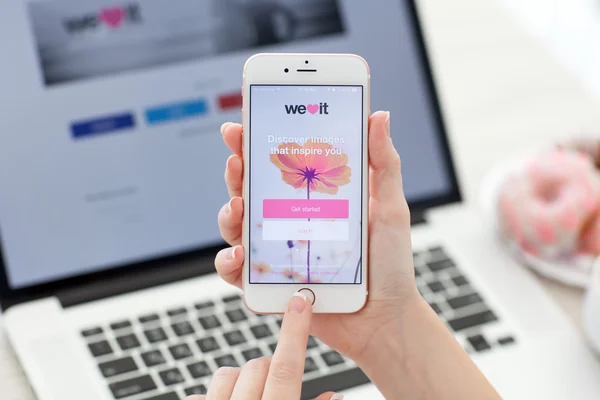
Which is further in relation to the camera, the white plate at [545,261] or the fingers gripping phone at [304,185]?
the white plate at [545,261]

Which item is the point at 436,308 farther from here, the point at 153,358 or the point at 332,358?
the point at 153,358

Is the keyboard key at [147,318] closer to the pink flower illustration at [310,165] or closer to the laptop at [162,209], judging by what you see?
the laptop at [162,209]

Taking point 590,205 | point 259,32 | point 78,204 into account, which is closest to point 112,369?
point 78,204

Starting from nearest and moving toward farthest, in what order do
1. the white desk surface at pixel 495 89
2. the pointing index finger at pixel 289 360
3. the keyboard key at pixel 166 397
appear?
the pointing index finger at pixel 289 360 → the keyboard key at pixel 166 397 → the white desk surface at pixel 495 89

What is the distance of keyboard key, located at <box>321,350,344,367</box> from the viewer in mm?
763

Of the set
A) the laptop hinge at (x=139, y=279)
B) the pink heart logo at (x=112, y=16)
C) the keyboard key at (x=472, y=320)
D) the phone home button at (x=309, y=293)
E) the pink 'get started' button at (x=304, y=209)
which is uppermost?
the pink heart logo at (x=112, y=16)

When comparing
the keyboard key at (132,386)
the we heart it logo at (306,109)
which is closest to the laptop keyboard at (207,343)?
the keyboard key at (132,386)

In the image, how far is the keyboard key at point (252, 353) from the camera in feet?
2.52

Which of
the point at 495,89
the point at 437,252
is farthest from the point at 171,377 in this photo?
the point at 495,89

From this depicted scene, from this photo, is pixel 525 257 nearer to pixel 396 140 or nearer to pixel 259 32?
pixel 396 140

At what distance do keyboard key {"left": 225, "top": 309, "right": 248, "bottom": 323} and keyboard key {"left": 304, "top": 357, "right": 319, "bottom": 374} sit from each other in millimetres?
84

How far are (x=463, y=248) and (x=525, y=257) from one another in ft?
0.23

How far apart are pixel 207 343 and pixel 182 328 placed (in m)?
0.03

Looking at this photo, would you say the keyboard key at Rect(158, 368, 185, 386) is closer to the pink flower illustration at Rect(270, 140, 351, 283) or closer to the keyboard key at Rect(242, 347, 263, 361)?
the keyboard key at Rect(242, 347, 263, 361)
